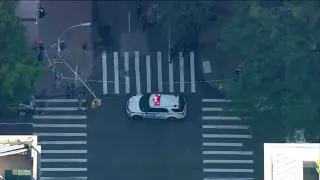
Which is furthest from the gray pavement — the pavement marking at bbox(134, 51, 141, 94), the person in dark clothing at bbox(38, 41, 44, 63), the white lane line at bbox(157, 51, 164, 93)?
the white lane line at bbox(157, 51, 164, 93)

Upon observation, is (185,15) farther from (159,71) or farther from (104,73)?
(104,73)

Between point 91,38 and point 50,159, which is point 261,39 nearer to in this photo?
point 91,38

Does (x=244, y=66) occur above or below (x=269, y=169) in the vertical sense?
above

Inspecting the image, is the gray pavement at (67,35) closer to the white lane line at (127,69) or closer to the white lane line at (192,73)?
the white lane line at (127,69)

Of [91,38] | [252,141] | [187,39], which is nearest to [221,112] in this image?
[252,141]

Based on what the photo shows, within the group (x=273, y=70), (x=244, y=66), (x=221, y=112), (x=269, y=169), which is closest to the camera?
(x=269, y=169)

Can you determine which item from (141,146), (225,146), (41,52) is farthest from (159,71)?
(41,52)
